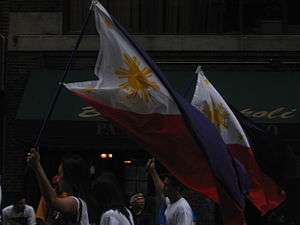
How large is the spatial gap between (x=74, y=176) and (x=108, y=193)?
34 centimetres

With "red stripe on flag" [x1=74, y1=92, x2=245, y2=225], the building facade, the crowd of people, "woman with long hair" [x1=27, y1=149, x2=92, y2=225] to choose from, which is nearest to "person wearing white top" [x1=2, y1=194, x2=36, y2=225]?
the building facade

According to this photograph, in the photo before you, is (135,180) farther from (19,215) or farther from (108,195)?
→ (108,195)

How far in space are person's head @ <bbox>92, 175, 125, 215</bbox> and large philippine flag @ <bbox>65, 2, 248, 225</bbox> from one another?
22.1 inches

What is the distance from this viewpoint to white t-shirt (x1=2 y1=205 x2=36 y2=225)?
13922 millimetres

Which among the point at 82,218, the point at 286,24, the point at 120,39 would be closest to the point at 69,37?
the point at 286,24

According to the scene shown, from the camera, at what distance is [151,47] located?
15688 millimetres

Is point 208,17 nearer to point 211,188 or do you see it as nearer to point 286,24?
point 286,24

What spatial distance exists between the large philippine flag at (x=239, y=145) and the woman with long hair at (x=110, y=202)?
226 cm

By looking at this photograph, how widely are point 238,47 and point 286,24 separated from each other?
3.77 ft

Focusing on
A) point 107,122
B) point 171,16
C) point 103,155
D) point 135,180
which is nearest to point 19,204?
point 107,122

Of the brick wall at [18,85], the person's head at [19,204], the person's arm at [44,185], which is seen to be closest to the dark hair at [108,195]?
Result: the person's arm at [44,185]

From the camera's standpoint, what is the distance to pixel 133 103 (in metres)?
6.48

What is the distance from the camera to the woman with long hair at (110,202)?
19.4 feet

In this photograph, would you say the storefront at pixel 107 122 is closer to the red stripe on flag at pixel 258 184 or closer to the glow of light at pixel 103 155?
the glow of light at pixel 103 155
